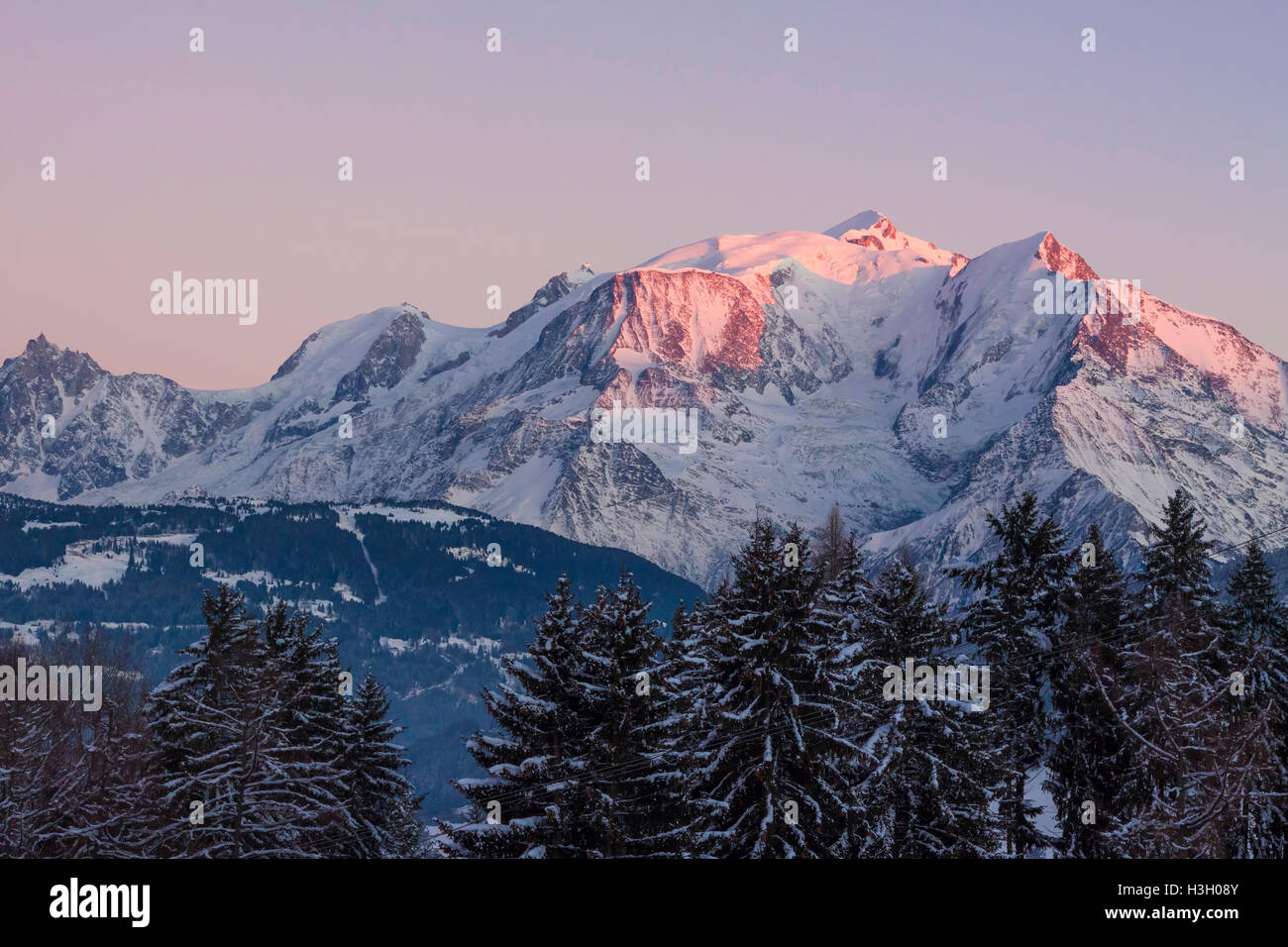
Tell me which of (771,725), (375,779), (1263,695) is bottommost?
(375,779)

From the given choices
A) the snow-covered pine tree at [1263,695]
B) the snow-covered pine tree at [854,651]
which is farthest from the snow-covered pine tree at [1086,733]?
the snow-covered pine tree at [854,651]

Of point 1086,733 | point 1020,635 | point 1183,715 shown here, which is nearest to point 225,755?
point 1020,635

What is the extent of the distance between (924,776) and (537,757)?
10790 millimetres

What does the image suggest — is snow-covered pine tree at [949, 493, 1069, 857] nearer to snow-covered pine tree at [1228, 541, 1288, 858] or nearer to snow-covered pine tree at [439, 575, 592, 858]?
snow-covered pine tree at [1228, 541, 1288, 858]

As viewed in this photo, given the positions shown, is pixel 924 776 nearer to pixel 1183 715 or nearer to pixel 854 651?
pixel 854 651

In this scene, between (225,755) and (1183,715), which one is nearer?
(1183,715)

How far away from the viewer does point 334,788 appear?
5819 cm

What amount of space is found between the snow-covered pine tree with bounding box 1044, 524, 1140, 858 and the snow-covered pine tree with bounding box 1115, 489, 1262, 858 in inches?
24.8

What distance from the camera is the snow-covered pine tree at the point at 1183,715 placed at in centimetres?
4697

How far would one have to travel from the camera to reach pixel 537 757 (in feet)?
147

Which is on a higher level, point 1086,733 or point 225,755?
point 1086,733
